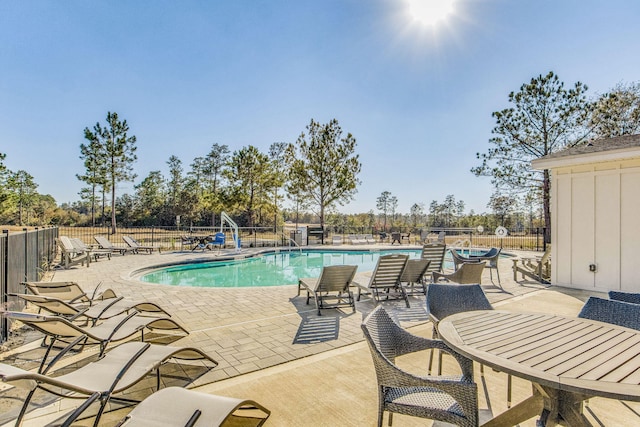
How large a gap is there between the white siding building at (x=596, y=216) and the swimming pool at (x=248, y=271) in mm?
4901

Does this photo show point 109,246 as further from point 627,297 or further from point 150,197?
point 150,197

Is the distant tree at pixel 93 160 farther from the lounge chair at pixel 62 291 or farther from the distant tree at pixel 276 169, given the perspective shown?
the lounge chair at pixel 62 291

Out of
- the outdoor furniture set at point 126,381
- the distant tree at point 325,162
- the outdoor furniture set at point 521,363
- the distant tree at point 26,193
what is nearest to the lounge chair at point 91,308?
the outdoor furniture set at point 126,381

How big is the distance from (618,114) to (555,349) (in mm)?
20161

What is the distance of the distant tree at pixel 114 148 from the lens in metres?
24.7

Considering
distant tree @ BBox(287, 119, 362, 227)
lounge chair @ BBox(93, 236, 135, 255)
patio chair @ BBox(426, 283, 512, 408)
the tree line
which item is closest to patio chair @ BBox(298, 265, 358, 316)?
patio chair @ BBox(426, 283, 512, 408)

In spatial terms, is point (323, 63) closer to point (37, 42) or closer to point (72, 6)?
point (72, 6)

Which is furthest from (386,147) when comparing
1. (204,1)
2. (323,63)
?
(204,1)

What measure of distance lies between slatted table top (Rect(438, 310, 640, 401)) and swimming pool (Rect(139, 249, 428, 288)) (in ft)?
22.2

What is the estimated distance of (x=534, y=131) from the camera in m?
16.3

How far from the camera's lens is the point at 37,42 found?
10.5 metres

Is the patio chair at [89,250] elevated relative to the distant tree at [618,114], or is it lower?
lower

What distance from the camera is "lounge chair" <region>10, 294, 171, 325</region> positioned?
3.28m

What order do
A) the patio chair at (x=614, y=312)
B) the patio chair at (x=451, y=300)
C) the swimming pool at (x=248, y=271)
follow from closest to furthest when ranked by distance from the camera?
the patio chair at (x=614, y=312), the patio chair at (x=451, y=300), the swimming pool at (x=248, y=271)
